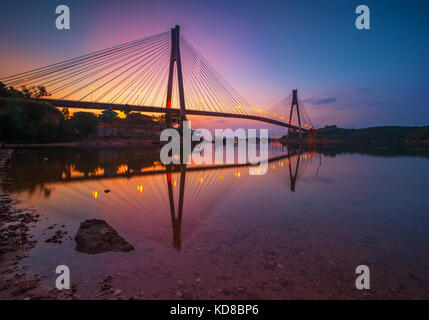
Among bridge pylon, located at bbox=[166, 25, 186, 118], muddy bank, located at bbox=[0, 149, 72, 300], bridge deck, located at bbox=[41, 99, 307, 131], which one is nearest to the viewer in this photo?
muddy bank, located at bbox=[0, 149, 72, 300]

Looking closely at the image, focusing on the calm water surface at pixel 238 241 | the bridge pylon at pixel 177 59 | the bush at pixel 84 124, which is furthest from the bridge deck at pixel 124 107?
the calm water surface at pixel 238 241

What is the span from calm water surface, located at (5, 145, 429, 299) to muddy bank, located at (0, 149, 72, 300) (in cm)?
19

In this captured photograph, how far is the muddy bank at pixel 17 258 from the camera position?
3.73 m

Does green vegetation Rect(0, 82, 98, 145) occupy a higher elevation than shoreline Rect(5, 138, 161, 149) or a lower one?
higher

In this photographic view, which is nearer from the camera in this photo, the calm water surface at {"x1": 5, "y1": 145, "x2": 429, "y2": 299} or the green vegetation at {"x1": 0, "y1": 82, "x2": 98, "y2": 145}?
the calm water surface at {"x1": 5, "y1": 145, "x2": 429, "y2": 299}

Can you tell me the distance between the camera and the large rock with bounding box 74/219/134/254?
5348 millimetres

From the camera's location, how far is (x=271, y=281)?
4.36 metres

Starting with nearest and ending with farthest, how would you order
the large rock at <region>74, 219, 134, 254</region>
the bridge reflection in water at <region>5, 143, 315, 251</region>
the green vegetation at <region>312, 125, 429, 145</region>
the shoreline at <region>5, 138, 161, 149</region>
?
the large rock at <region>74, 219, 134, 254</region> → the bridge reflection in water at <region>5, 143, 315, 251</region> → the shoreline at <region>5, 138, 161, 149</region> → the green vegetation at <region>312, 125, 429, 145</region>

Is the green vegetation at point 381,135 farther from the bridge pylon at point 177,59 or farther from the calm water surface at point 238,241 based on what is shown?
the calm water surface at point 238,241

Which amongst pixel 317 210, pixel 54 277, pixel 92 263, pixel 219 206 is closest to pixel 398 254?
pixel 317 210

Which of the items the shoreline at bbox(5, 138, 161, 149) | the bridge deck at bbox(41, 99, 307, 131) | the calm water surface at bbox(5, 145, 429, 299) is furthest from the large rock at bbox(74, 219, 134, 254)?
the bridge deck at bbox(41, 99, 307, 131)

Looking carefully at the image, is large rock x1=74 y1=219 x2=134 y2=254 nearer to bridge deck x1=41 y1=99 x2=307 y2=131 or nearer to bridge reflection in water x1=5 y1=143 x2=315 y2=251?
bridge reflection in water x1=5 y1=143 x2=315 y2=251

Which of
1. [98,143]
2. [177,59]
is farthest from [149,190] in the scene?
[98,143]
